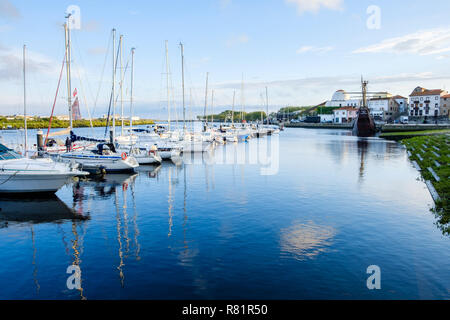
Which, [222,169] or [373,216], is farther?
[222,169]

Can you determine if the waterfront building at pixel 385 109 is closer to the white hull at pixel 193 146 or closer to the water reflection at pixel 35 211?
the white hull at pixel 193 146

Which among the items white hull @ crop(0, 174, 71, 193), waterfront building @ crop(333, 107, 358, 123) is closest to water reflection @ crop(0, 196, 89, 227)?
white hull @ crop(0, 174, 71, 193)

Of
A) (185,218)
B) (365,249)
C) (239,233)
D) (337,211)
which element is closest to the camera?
(365,249)

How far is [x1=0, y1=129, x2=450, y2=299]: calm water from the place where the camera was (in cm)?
1160

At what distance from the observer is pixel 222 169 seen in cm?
3950

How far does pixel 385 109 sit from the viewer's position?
165375 mm

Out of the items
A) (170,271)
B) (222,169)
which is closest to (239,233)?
(170,271)

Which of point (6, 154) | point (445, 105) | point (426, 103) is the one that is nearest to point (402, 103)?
point (426, 103)

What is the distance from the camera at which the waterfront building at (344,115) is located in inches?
6969

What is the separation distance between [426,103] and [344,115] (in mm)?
44007

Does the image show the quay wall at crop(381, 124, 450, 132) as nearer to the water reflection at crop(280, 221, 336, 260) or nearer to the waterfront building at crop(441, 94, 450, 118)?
the waterfront building at crop(441, 94, 450, 118)

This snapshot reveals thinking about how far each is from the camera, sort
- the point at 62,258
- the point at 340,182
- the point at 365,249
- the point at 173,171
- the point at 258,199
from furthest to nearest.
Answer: the point at 173,171, the point at 340,182, the point at 258,199, the point at 365,249, the point at 62,258

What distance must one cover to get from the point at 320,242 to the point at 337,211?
6152mm

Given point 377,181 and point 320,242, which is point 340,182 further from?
point 320,242
